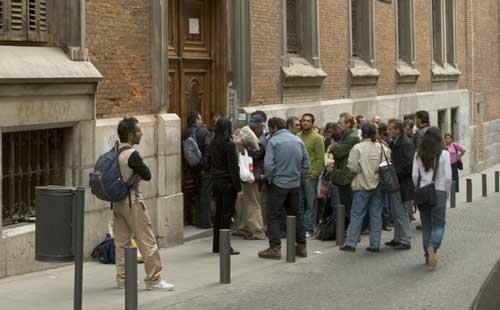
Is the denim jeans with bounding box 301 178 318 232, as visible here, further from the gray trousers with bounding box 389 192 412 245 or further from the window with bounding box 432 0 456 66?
the window with bounding box 432 0 456 66

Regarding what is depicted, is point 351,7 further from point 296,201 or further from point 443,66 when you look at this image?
point 296,201

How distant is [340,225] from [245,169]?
1564 mm

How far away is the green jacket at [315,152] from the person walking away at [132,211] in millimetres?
4744

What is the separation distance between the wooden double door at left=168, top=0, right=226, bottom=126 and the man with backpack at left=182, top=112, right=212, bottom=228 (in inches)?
23.0

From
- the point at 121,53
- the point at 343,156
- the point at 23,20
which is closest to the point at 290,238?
the point at 343,156

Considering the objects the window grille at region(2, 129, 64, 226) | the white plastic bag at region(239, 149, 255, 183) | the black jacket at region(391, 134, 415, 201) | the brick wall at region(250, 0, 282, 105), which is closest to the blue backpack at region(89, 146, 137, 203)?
the window grille at region(2, 129, 64, 226)

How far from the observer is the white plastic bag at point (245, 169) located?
1312cm

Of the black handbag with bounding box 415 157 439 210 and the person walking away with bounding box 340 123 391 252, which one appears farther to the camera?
the person walking away with bounding box 340 123 391 252

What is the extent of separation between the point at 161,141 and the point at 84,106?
5.90 ft

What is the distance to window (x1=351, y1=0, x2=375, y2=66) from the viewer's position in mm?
22389

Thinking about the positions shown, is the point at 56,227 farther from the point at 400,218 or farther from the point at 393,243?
the point at 393,243

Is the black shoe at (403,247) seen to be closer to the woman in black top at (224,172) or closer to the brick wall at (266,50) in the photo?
the woman in black top at (224,172)

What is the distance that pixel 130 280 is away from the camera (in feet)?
26.1

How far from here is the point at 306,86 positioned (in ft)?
60.9
